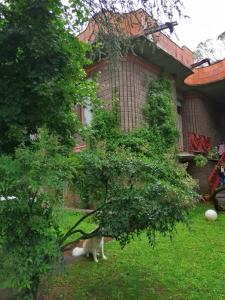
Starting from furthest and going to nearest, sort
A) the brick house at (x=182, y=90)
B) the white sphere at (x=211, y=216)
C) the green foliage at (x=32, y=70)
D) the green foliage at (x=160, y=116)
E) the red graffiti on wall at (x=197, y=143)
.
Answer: the red graffiti on wall at (x=197, y=143) → the green foliage at (x=160, y=116) → the brick house at (x=182, y=90) → the white sphere at (x=211, y=216) → the green foliage at (x=32, y=70)

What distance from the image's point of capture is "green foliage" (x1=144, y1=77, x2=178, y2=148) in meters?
14.9

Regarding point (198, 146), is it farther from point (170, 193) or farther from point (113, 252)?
point (170, 193)

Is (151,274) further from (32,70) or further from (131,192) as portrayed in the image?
(32,70)

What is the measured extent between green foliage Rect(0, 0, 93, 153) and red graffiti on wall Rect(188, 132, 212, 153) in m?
12.4

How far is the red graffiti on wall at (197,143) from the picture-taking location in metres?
17.7

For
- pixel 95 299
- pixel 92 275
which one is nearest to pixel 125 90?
pixel 92 275

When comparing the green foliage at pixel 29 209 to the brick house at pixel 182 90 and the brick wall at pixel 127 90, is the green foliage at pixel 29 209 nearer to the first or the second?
the brick house at pixel 182 90

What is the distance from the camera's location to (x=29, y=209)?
4422mm

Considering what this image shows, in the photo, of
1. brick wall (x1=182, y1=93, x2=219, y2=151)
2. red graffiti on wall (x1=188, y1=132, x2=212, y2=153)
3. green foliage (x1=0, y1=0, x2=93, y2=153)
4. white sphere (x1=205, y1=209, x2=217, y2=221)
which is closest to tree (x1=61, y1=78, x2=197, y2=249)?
green foliage (x1=0, y1=0, x2=93, y2=153)

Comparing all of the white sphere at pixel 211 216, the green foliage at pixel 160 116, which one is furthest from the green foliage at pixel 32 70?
the green foliage at pixel 160 116

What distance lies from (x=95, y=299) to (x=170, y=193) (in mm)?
2068

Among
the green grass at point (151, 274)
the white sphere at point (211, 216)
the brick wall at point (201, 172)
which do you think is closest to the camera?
the green grass at point (151, 274)

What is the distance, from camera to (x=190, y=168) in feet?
60.2

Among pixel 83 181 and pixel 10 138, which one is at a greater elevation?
pixel 10 138
